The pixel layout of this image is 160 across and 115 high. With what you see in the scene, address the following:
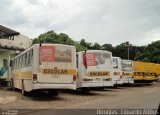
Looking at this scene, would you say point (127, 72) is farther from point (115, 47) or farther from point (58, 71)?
point (115, 47)

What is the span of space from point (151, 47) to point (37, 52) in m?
71.2

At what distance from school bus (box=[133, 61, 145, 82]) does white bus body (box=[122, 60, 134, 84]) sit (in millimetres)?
1367

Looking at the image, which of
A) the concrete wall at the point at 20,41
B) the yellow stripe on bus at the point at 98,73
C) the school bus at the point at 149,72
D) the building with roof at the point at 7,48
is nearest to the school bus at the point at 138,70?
the school bus at the point at 149,72

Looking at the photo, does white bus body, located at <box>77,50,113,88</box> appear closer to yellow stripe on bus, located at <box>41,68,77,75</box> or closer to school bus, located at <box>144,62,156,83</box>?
yellow stripe on bus, located at <box>41,68,77,75</box>

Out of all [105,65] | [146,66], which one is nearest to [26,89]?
[105,65]

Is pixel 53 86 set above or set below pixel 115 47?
below

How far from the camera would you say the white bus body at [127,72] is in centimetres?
3419

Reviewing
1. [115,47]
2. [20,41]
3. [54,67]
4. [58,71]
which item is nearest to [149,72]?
[20,41]

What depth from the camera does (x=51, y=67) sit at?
1977 cm

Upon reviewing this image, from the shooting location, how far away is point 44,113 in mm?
14609

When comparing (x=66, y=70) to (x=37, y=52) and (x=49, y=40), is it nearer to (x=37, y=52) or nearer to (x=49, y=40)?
(x=37, y=52)

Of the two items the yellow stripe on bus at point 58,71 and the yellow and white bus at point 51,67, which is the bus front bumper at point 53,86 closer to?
the yellow and white bus at point 51,67

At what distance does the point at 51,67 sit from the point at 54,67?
17cm

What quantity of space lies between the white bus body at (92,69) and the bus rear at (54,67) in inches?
147
